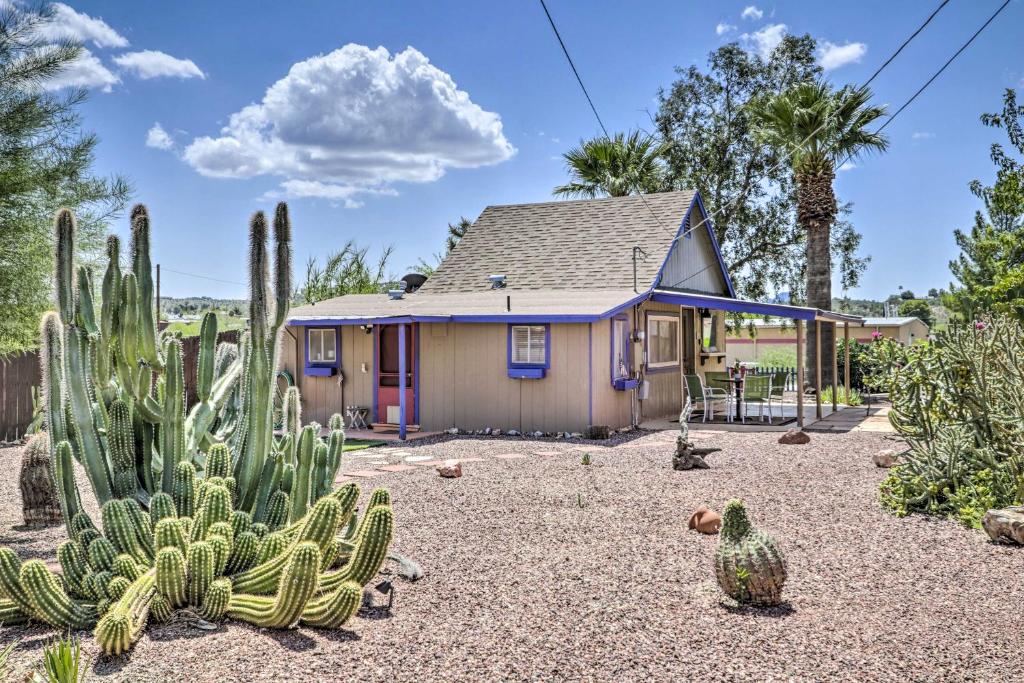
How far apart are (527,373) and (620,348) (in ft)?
5.65

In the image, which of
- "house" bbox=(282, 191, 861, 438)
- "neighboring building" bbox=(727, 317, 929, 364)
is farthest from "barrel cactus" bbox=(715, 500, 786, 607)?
"neighboring building" bbox=(727, 317, 929, 364)

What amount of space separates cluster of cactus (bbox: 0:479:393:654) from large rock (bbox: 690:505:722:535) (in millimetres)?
2930

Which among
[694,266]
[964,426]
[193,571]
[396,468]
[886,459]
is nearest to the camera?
[193,571]

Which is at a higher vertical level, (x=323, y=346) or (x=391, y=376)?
(x=323, y=346)

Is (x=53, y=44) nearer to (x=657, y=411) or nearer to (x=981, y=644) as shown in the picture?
(x=981, y=644)

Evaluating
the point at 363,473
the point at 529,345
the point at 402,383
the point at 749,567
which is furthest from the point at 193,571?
the point at 529,345

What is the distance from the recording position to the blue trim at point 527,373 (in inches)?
520

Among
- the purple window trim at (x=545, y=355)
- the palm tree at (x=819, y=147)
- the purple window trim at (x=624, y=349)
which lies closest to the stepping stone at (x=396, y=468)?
the purple window trim at (x=545, y=355)

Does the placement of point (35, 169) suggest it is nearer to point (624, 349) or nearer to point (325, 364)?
point (325, 364)

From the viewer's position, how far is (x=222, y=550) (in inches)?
172

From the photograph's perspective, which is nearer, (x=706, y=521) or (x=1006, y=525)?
(x=1006, y=525)

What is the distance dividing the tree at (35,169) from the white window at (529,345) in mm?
6242

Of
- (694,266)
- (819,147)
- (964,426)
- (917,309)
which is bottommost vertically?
(964,426)

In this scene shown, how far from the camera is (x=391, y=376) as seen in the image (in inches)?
578
